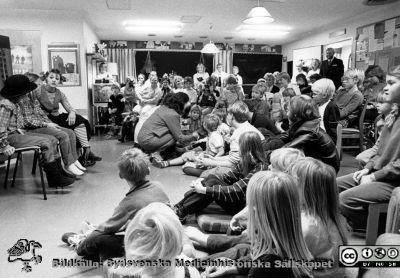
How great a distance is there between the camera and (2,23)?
23.3ft

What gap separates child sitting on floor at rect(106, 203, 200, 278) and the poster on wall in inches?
267

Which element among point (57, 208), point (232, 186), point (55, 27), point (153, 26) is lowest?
point (57, 208)

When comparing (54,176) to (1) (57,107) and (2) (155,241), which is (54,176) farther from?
(2) (155,241)

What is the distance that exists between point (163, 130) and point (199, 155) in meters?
1.14

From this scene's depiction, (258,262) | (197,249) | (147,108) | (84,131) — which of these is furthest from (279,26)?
(258,262)

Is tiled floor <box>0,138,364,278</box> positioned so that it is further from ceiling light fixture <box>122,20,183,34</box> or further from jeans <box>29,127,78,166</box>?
ceiling light fixture <box>122,20,183,34</box>

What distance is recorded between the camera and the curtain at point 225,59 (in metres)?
13.2

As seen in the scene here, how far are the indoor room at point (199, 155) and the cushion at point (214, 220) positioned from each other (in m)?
0.01

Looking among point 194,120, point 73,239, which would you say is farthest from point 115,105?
point 73,239

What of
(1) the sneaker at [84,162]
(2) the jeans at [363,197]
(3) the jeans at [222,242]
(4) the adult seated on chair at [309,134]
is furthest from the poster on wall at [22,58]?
(2) the jeans at [363,197]

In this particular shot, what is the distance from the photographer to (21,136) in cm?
367

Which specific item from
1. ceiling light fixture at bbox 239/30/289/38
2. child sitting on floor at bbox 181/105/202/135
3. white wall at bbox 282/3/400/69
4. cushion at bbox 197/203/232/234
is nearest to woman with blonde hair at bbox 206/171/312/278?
cushion at bbox 197/203/232/234

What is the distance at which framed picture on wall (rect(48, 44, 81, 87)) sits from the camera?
291 inches

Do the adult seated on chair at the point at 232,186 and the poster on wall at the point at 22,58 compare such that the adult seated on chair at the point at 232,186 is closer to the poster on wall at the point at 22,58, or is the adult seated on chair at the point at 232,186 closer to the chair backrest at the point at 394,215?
the chair backrest at the point at 394,215
